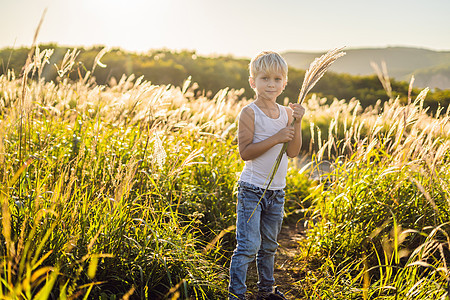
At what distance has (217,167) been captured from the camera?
164 inches

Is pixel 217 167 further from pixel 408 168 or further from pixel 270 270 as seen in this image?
pixel 408 168

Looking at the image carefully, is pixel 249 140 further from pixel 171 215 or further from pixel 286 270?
pixel 286 270

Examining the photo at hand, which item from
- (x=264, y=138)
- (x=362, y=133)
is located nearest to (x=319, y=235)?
(x=264, y=138)

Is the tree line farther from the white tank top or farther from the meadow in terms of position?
the white tank top

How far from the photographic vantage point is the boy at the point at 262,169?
2.57 m

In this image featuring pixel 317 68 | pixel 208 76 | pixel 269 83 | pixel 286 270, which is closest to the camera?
pixel 317 68

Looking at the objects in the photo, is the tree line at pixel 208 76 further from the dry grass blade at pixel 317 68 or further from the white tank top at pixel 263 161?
the dry grass blade at pixel 317 68

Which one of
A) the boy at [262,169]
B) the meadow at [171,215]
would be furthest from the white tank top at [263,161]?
the meadow at [171,215]

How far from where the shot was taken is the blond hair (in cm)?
259

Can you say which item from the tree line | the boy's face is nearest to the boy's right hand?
the boy's face

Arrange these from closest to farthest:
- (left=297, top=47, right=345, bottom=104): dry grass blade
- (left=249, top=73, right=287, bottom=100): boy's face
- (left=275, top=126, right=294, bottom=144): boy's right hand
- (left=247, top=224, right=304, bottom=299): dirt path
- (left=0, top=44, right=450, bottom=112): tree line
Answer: (left=297, top=47, right=345, bottom=104): dry grass blade → (left=275, top=126, right=294, bottom=144): boy's right hand → (left=249, top=73, right=287, bottom=100): boy's face → (left=247, top=224, right=304, bottom=299): dirt path → (left=0, top=44, right=450, bottom=112): tree line

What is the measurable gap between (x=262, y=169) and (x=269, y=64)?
2.23ft

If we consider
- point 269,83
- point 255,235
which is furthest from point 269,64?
point 255,235

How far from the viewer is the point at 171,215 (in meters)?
2.94
